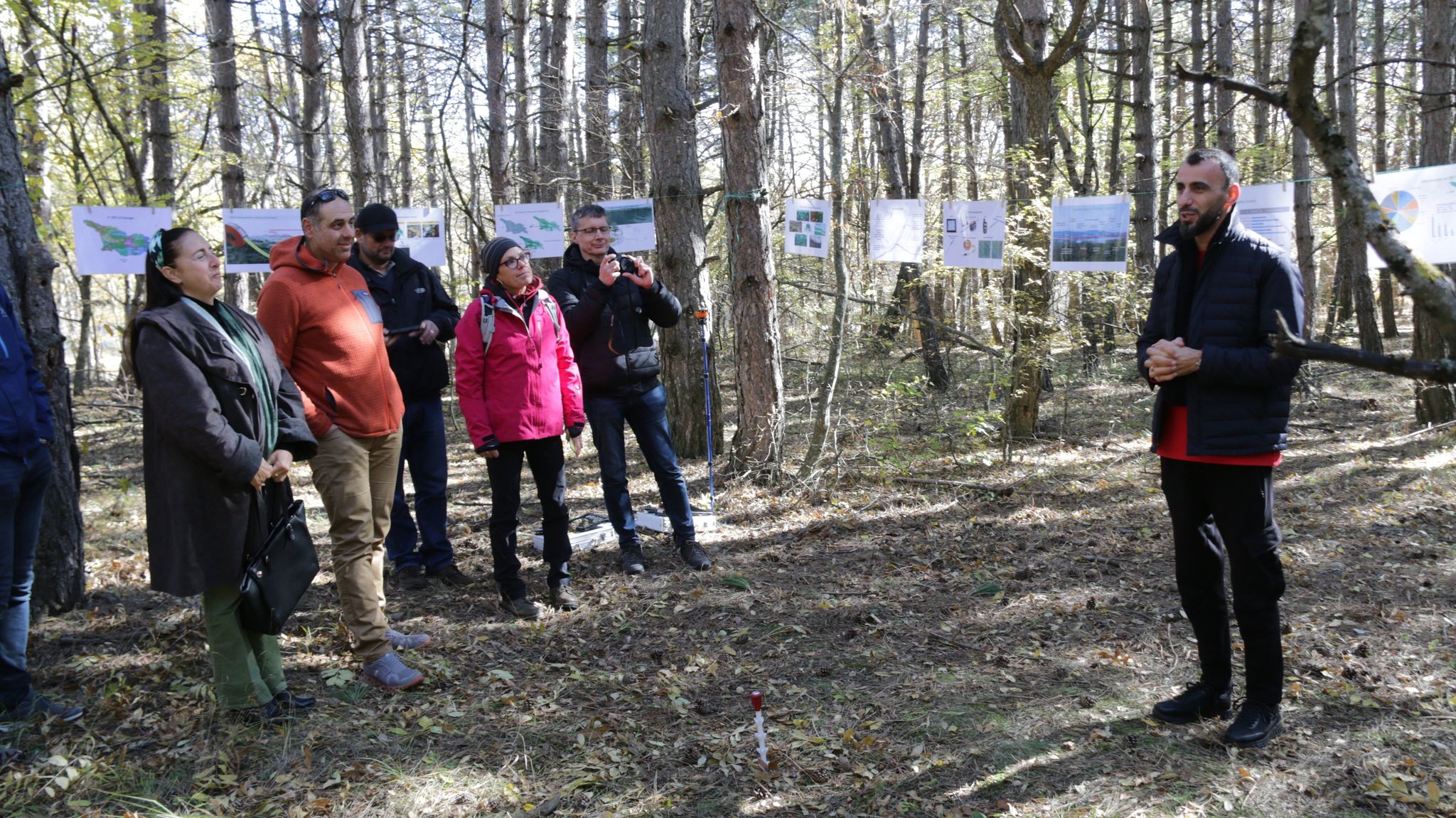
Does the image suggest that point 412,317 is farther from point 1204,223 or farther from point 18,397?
point 1204,223

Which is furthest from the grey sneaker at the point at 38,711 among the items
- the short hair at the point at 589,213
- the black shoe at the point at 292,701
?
the short hair at the point at 589,213

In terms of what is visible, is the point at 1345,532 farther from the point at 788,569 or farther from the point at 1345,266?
the point at 1345,266

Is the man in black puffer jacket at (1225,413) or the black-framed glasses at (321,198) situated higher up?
the black-framed glasses at (321,198)

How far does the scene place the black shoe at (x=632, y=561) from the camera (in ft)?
17.8

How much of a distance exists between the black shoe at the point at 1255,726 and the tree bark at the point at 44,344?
5180 millimetres

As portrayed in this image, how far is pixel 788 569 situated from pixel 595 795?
2613mm

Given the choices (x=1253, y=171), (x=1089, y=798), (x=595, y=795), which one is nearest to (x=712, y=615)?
(x=595, y=795)

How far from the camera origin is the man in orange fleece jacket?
3723 mm

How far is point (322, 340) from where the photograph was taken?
12.3 feet

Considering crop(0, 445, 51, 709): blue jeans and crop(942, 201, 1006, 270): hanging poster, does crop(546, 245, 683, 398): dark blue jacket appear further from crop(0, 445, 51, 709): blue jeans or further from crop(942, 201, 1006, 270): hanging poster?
crop(942, 201, 1006, 270): hanging poster

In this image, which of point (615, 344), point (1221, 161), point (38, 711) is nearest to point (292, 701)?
point (38, 711)

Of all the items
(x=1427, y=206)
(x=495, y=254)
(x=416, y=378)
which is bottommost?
(x=416, y=378)

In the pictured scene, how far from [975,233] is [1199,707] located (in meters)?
5.33

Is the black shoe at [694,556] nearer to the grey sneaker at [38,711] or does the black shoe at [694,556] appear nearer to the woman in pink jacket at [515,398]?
the woman in pink jacket at [515,398]
